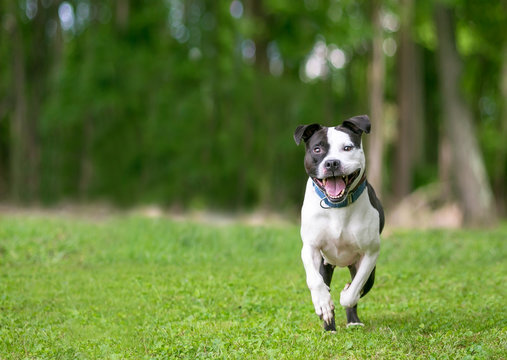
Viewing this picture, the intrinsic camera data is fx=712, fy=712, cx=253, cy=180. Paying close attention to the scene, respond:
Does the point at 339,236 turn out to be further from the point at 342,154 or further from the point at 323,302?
the point at 342,154

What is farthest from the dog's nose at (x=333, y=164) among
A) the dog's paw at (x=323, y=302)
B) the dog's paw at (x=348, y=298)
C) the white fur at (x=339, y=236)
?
the dog's paw at (x=348, y=298)

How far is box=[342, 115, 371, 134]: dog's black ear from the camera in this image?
637cm

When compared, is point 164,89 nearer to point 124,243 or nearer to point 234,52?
point 234,52

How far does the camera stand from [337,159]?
6055 mm

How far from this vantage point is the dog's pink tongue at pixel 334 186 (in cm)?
613

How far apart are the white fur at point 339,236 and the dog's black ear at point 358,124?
7.1 inches

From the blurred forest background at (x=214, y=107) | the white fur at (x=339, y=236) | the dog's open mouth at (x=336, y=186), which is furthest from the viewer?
the blurred forest background at (x=214, y=107)

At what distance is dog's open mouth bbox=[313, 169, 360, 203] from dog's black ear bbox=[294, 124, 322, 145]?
491 mm

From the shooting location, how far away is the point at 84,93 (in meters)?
21.2

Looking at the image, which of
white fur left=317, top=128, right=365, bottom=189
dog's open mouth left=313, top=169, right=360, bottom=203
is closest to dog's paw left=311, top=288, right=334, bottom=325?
dog's open mouth left=313, top=169, right=360, bottom=203

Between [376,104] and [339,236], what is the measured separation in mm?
14383

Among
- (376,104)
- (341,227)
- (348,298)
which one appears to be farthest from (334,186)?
(376,104)

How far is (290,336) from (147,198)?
15.0 meters

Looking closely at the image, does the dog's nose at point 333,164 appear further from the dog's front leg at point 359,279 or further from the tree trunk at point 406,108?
the tree trunk at point 406,108
